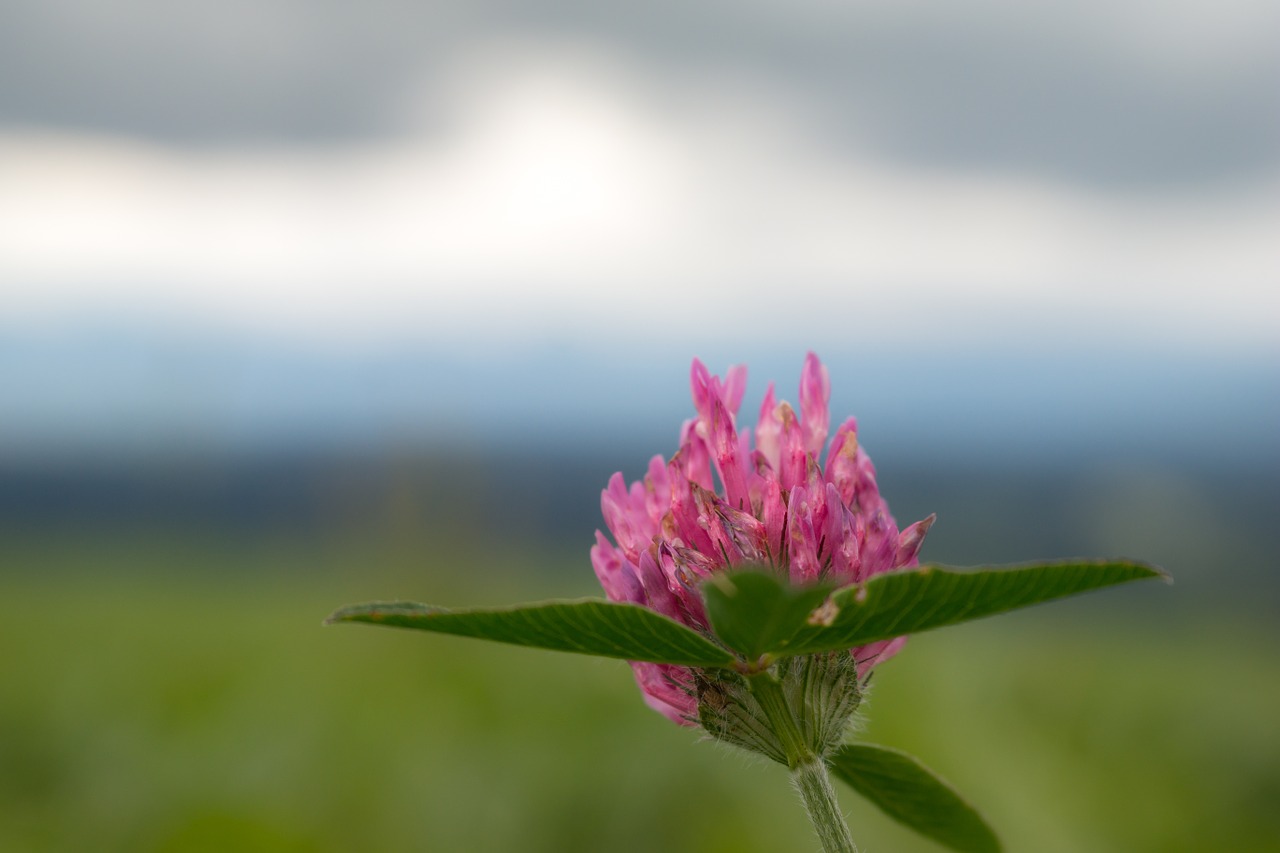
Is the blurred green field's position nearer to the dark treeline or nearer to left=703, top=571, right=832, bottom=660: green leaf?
left=703, top=571, right=832, bottom=660: green leaf

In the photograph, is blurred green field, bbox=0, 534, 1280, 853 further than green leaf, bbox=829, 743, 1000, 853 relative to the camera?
Yes

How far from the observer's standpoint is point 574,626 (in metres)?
1.34

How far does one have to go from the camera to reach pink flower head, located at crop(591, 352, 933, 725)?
1504 millimetres

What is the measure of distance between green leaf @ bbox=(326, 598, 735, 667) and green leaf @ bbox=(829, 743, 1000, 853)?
1.52ft

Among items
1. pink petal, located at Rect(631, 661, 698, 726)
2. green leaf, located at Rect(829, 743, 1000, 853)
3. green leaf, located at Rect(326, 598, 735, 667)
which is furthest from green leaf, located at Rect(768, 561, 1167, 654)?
green leaf, located at Rect(829, 743, 1000, 853)

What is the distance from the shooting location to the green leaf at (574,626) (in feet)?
4.17

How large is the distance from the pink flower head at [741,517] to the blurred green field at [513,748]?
0.37 meters

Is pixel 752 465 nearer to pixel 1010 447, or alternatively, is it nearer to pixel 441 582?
pixel 441 582

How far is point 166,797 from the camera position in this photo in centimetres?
588

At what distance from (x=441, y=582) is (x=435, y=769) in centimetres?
559

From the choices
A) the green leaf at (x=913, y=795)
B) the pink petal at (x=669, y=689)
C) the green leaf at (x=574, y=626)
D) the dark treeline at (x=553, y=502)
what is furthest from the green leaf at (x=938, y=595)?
the dark treeline at (x=553, y=502)

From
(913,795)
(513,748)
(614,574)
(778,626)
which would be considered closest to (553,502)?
(513,748)

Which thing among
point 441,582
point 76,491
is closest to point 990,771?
point 441,582

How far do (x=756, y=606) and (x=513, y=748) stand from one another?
20.2 feet
